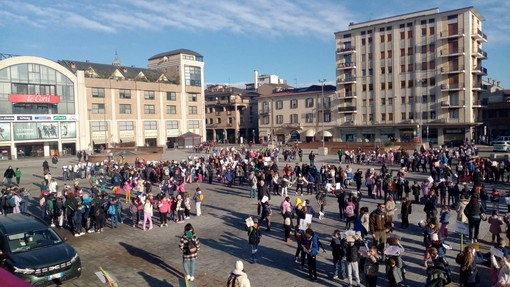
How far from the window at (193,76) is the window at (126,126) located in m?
15.3

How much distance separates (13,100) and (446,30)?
6108 centimetres

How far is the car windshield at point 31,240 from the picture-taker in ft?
36.2

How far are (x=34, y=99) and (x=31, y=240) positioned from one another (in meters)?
54.4

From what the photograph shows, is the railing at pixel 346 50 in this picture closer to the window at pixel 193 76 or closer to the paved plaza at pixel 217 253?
the window at pixel 193 76

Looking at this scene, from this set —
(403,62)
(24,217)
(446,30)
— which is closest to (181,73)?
(403,62)

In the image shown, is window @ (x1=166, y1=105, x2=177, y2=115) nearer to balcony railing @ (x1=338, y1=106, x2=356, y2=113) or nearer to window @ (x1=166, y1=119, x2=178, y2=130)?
window @ (x1=166, y1=119, x2=178, y2=130)

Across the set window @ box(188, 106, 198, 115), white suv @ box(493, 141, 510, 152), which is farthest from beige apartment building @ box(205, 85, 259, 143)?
white suv @ box(493, 141, 510, 152)

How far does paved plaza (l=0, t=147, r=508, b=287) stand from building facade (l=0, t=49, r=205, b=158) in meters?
46.7

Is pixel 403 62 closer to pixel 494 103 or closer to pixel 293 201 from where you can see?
pixel 494 103

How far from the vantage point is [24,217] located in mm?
12680

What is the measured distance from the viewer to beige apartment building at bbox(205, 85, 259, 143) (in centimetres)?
8819

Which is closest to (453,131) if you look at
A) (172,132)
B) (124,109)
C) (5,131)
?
(172,132)

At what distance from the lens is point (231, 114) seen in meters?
88.8

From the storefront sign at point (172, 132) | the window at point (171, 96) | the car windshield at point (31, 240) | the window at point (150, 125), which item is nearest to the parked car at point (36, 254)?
the car windshield at point (31, 240)
